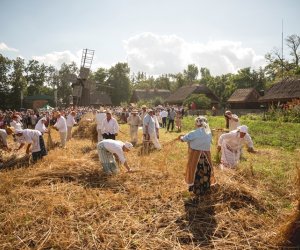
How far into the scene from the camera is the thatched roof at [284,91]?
2894 centimetres

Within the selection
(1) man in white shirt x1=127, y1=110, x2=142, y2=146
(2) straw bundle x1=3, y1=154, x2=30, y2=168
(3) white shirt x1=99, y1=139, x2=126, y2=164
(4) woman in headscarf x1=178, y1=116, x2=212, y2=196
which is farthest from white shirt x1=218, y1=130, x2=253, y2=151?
(1) man in white shirt x1=127, y1=110, x2=142, y2=146

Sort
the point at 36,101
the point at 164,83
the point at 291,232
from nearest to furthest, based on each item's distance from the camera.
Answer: the point at 291,232 < the point at 36,101 < the point at 164,83

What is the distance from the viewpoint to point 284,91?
99.4ft

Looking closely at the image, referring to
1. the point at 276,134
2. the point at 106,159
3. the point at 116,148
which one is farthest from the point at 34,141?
the point at 276,134

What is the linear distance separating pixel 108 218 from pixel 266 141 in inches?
442

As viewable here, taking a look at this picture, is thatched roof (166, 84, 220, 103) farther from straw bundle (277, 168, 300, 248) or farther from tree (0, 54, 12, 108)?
straw bundle (277, 168, 300, 248)

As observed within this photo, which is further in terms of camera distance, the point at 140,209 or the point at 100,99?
the point at 100,99

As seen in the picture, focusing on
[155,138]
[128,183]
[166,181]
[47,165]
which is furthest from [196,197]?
[155,138]

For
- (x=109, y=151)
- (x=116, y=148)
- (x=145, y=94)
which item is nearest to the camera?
(x=116, y=148)

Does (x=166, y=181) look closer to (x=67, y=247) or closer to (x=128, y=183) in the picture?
(x=128, y=183)

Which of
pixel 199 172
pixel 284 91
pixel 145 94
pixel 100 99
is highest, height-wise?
pixel 145 94

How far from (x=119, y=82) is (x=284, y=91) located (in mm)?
33721

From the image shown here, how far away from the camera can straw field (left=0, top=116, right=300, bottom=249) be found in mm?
5039

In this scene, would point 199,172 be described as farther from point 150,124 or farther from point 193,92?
point 193,92
